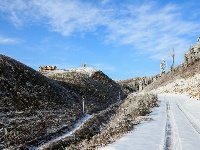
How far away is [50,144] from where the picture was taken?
2503 cm

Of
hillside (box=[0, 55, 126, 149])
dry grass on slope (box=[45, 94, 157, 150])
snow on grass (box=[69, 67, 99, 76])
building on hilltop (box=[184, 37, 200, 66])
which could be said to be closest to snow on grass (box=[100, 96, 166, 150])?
dry grass on slope (box=[45, 94, 157, 150])

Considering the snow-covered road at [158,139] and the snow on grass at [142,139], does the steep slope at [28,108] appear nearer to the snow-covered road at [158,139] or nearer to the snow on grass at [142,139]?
the snow on grass at [142,139]

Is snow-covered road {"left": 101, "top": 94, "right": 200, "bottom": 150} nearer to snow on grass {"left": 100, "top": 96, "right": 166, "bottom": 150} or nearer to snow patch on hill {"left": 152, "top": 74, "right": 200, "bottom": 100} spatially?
snow on grass {"left": 100, "top": 96, "right": 166, "bottom": 150}

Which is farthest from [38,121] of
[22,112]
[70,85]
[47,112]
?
[70,85]

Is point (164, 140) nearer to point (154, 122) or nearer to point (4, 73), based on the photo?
point (154, 122)

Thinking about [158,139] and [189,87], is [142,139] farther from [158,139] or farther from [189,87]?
[189,87]

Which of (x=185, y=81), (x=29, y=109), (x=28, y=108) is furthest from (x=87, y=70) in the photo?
(x=29, y=109)

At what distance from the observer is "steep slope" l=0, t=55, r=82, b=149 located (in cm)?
2710

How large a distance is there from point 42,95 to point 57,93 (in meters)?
6.09

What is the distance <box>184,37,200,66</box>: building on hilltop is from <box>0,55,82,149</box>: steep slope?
214ft

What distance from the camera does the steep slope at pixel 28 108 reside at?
27.1 meters

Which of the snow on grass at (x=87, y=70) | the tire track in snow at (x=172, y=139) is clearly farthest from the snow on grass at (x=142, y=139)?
the snow on grass at (x=87, y=70)

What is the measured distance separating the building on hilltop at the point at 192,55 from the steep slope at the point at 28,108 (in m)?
65.4

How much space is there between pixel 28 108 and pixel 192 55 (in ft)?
287
